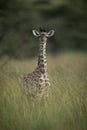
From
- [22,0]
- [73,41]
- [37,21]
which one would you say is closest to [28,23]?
[37,21]

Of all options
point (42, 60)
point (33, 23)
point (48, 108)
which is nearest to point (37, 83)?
point (42, 60)

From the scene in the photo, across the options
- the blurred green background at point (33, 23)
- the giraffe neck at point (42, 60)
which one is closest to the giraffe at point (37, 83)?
the giraffe neck at point (42, 60)

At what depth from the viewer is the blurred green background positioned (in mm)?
14080

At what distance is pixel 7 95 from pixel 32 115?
0.64m

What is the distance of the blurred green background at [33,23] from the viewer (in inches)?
554

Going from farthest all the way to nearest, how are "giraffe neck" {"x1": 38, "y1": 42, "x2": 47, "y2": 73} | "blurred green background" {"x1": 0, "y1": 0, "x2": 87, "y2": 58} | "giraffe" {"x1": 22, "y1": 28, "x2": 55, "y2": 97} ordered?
1. "blurred green background" {"x1": 0, "y1": 0, "x2": 87, "y2": 58}
2. "giraffe neck" {"x1": 38, "y1": 42, "x2": 47, "y2": 73}
3. "giraffe" {"x1": 22, "y1": 28, "x2": 55, "y2": 97}

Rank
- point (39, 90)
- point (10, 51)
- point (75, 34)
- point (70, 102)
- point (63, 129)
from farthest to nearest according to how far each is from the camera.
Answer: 1. point (75, 34)
2. point (10, 51)
3. point (39, 90)
4. point (70, 102)
5. point (63, 129)

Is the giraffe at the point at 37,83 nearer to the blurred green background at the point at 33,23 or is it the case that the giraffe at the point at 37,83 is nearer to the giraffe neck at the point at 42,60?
the giraffe neck at the point at 42,60

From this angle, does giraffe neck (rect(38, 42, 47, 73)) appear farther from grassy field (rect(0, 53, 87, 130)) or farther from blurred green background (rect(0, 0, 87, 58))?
blurred green background (rect(0, 0, 87, 58))

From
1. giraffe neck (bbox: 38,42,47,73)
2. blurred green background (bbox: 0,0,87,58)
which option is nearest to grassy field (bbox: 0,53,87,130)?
giraffe neck (bbox: 38,42,47,73)

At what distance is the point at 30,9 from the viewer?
15.9 metres

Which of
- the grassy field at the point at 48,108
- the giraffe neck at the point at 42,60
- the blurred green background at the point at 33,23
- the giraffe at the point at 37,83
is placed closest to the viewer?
the grassy field at the point at 48,108

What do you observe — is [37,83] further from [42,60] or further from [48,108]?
[48,108]

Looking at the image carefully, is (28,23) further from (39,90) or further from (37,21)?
(39,90)
